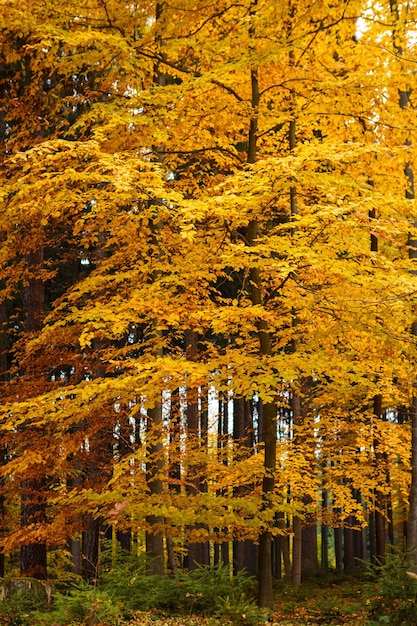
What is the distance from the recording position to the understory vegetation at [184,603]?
7.43 meters

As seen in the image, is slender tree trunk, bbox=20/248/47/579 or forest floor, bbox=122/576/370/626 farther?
slender tree trunk, bbox=20/248/47/579

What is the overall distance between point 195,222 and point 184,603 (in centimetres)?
580

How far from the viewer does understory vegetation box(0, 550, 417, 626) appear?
24.4ft

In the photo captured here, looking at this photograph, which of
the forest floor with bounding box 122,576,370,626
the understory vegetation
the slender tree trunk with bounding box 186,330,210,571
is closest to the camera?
the understory vegetation

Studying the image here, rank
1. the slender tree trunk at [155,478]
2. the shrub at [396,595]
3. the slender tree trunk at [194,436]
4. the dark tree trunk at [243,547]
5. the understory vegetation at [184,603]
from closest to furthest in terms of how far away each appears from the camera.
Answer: the shrub at [396,595], the understory vegetation at [184,603], the slender tree trunk at [155,478], the slender tree trunk at [194,436], the dark tree trunk at [243,547]

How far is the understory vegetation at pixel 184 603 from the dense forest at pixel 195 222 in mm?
680

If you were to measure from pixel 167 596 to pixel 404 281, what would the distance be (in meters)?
5.89

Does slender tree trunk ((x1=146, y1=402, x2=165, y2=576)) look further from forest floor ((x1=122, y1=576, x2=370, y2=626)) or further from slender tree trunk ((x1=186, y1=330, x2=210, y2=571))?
forest floor ((x1=122, y1=576, x2=370, y2=626))

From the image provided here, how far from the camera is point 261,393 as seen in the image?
8.53 metres

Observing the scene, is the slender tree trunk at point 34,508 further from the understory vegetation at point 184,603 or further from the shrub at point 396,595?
the shrub at point 396,595

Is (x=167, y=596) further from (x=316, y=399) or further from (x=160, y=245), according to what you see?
(x=316, y=399)

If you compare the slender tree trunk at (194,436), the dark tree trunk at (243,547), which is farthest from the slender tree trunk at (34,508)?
the dark tree trunk at (243,547)

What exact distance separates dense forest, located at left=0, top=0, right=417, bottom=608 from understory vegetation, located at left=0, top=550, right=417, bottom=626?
26.8 inches

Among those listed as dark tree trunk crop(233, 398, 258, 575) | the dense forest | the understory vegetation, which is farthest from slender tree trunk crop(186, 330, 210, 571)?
dark tree trunk crop(233, 398, 258, 575)
